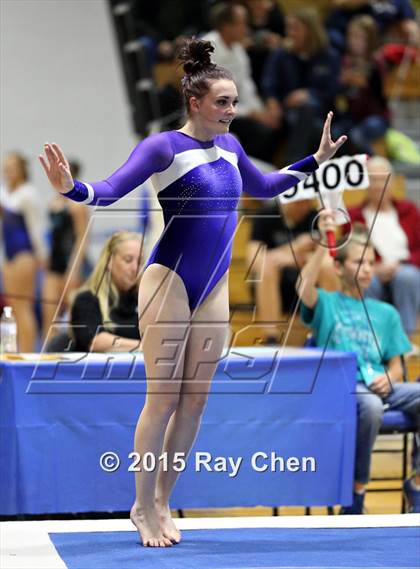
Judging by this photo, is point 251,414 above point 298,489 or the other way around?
above

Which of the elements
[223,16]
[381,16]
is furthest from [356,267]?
[381,16]

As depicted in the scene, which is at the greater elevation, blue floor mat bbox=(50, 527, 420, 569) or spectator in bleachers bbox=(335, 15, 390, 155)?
spectator in bleachers bbox=(335, 15, 390, 155)

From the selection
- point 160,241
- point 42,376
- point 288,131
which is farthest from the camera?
point 288,131

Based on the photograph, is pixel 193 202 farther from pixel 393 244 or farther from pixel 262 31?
pixel 262 31

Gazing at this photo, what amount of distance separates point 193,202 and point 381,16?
5009 mm

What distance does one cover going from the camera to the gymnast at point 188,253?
10.8ft

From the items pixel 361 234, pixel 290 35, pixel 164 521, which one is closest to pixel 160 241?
pixel 164 521

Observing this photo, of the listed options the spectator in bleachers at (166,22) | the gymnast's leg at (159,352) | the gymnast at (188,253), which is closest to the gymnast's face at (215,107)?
the gymnast at (188,253)

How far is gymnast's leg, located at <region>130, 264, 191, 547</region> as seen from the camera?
10.8ft

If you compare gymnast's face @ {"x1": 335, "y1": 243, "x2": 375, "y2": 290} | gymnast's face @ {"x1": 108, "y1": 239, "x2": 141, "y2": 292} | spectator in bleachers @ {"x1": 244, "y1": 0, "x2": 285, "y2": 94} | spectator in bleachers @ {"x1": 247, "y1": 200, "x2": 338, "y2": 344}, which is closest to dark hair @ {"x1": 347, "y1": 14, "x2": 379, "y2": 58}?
spectator in bleachers @ {"x1": 244, "y1": 0, "x2": 285, "y2": 94}

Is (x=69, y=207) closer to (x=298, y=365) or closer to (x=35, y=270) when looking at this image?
(x=35, y=270)

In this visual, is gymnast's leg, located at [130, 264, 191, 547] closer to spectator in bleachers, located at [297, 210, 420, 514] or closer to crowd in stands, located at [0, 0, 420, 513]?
spectator in bleachers, located at [297, 210, 420, 514]

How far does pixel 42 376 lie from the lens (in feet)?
13.6

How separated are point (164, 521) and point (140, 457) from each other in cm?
26
